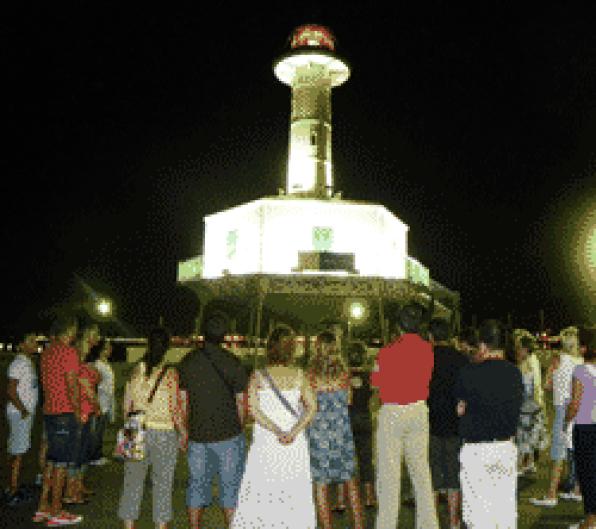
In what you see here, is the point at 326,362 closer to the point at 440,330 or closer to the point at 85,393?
the point at 440,330

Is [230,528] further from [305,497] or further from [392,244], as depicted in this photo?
[392,244]

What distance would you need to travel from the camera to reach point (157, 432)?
17.5ft

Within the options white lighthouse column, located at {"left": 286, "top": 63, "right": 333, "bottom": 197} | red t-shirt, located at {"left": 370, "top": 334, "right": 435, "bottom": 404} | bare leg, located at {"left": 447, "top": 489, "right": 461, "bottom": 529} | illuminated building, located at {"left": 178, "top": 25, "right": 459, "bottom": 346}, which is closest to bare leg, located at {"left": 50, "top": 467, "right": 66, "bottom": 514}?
red t-shirt, located at {"left": 370, "top": 334, "right": 435, "bottom": 404}

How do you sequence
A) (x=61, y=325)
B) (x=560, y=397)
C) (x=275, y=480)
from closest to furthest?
1. (x=275, y=480)
2. (x=61, y=325)
3. (x=560, y=397)

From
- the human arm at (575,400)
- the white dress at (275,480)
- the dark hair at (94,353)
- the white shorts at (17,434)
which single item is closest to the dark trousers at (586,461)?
the human arm at (575,400)

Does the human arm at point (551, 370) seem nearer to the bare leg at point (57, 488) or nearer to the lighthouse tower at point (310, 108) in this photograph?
the bare leg at point (57, 488)

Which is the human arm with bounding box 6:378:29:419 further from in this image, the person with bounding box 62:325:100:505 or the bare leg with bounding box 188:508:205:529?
the bare leg with bounding box 188:508:205:529

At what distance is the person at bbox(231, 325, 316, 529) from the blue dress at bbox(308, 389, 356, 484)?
3.85ft

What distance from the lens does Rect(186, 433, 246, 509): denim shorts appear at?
206 inches

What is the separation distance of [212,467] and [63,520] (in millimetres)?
1985

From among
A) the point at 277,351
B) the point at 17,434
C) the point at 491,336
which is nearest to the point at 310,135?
the point at 17,434

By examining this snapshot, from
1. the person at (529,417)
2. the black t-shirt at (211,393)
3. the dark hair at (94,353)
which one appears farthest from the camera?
the person at (529,417)

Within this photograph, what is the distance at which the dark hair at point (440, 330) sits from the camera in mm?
6391

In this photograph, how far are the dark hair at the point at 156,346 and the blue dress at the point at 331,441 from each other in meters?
1.74
